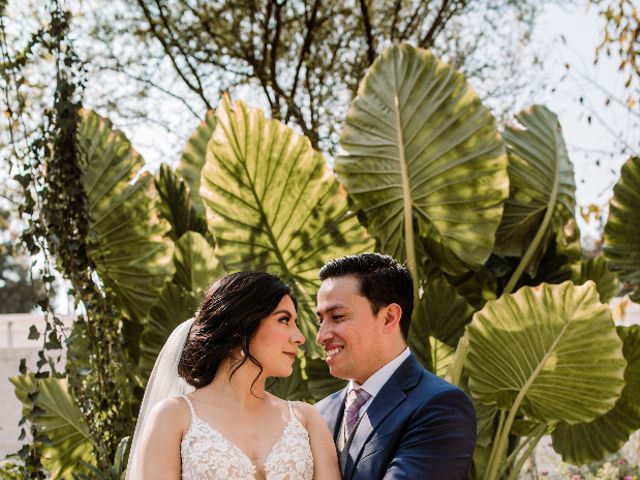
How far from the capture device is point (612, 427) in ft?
17.3

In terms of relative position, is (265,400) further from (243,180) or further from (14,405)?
(14,405)

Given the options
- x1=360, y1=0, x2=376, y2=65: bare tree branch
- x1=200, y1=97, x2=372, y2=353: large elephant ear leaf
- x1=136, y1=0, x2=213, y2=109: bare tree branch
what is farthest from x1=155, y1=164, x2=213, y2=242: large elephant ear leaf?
x1=136, y1=0, x2=213, y2=109: bare tree branch

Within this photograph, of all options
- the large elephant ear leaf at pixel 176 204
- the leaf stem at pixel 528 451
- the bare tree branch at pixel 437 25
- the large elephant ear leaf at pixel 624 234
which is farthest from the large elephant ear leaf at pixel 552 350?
the bare tree branch at pixel 437 25

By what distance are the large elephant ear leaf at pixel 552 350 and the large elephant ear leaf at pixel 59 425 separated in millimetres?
2118

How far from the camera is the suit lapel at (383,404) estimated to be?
2.58 m

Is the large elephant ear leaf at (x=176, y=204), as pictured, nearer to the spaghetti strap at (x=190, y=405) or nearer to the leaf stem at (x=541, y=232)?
the leaf stem at (x=541, y=232)

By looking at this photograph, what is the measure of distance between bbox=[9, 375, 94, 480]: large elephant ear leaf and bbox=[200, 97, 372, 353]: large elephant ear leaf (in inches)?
51.2

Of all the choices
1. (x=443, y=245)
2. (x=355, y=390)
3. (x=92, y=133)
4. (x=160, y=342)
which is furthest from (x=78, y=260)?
(x=355, y=390)

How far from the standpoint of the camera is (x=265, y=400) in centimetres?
261

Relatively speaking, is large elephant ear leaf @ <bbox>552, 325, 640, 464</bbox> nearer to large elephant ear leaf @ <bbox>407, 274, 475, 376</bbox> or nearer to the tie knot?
large elephant ear leaf @ <bbox>407, 274, 475, 376</bbox>

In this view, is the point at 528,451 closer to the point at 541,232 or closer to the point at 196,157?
the point at 541,232

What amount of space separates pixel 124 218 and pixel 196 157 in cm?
66

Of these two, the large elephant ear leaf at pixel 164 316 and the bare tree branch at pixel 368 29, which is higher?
the bare tree branch at pixel 368 29

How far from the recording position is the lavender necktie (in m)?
2.73
